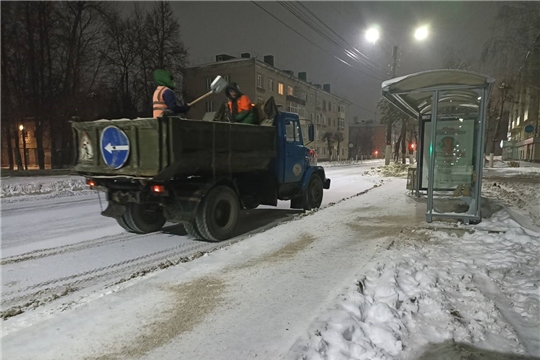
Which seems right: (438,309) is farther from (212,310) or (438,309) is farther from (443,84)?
(443,84)

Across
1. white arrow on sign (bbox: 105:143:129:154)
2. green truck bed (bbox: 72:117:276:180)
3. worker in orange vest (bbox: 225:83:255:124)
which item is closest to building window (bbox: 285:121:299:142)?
worker in orange vest (bbox: 225:83:255:124)

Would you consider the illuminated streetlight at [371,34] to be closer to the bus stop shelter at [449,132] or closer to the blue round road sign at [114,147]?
the bus stop shelter at [449,132]

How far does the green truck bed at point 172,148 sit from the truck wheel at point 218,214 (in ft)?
1.41

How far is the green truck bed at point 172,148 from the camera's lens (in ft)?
17.0

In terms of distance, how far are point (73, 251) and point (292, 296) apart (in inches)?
166

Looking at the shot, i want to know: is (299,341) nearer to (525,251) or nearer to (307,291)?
(307,291)

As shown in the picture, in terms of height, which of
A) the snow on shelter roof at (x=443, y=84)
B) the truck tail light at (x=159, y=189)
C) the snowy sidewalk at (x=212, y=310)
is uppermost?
the snow on shelter roof at (x=443, y=84)

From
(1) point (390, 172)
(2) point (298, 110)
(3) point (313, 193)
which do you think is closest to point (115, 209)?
(3) point (313, 193)

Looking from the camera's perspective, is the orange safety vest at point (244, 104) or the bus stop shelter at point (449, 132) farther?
the orange safety vest at point (244, 104)

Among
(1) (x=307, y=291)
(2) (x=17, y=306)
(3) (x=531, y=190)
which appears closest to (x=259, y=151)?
(1) (x=307, y=291)

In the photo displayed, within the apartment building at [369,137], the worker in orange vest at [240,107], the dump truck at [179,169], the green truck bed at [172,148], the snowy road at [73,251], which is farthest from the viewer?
the apartment building at [369,137]

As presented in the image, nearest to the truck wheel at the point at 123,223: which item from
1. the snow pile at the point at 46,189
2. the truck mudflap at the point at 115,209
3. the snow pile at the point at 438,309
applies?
the truck mudflap at the point at 115,209

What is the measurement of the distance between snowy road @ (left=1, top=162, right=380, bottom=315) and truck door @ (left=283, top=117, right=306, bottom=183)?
44.0 inches

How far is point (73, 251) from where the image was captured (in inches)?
228
